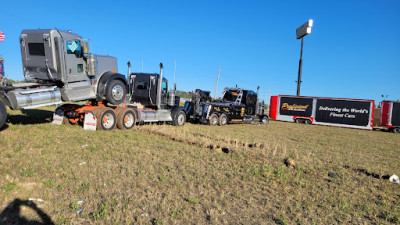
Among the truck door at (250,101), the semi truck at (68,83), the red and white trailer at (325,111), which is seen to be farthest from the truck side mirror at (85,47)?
the red and white trailer at (325,111)

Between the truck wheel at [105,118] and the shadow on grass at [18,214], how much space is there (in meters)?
6.68

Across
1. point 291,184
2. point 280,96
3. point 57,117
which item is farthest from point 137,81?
point 280,96

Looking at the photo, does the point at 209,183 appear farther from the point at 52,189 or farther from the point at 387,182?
the point at 387,182

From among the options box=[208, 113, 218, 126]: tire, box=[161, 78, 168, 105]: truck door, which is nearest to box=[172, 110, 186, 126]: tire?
box=[161, 78, 168, 105]: truck door

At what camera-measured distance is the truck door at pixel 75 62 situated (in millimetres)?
9375

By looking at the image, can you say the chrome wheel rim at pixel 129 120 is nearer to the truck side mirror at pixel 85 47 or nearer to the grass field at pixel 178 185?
the truck side mirror at pixel 85 47

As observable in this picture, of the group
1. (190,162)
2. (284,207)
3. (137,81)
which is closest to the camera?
(284,207)

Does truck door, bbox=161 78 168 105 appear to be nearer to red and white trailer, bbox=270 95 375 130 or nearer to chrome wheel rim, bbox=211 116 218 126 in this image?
chrome wheel rim, bbox=211 116 218 126

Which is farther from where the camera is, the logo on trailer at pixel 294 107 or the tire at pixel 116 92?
the logo on trailer at pixel 294 107

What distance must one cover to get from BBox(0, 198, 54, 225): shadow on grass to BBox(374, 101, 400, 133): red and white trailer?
26.8 m

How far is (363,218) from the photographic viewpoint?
13.7 feet

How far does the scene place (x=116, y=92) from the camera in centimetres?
1107

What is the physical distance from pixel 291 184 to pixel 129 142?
17.2ft

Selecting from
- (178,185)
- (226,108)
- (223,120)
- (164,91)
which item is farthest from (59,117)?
(226,108)
